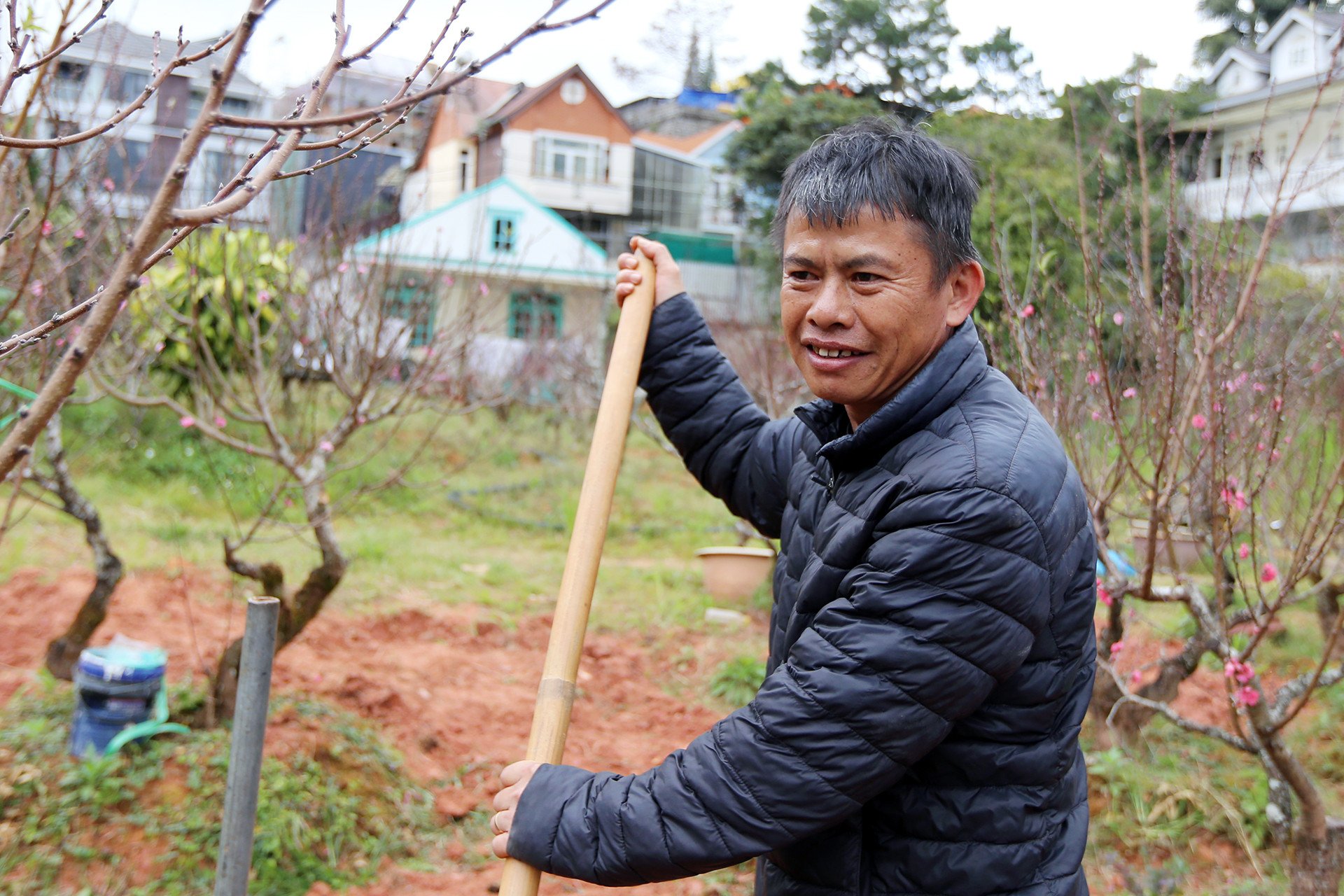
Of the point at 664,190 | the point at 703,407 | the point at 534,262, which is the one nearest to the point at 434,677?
the point at 703,407

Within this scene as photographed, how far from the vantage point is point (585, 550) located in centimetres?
203

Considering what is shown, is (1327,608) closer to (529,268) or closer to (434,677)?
(434,677)

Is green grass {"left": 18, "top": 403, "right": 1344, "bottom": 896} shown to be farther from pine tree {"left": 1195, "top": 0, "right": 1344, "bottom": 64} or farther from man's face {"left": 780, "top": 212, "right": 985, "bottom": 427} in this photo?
pine tree {"left": 1195, "top": 0, "right": 1344, "bottom": 64}

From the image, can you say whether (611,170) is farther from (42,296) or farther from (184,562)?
(42,296)

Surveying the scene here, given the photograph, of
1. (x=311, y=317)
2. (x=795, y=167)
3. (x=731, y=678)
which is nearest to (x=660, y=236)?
(x=311, y=317)

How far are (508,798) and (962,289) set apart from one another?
3.39ft

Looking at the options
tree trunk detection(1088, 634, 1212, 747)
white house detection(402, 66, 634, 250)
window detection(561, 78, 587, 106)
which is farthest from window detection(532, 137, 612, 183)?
tree trunk detection(1088, 634, 1212, 747)

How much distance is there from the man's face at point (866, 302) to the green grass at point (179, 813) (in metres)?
2.67

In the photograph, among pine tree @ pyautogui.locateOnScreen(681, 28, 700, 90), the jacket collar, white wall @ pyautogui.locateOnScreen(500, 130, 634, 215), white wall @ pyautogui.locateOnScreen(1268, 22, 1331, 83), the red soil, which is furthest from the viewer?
pine tree @ pyautogui.locateOnScreen(681, 28, 700, 90)

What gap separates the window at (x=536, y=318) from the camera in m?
13.9

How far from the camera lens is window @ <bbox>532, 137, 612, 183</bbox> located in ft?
88.9

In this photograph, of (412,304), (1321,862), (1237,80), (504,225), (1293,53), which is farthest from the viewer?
(1237,80)

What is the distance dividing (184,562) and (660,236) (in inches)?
829

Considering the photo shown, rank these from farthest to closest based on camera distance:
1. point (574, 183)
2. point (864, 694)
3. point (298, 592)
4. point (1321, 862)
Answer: point (574, 183) < point (298, 592) < point (1321, 862) < point (864, 694)
